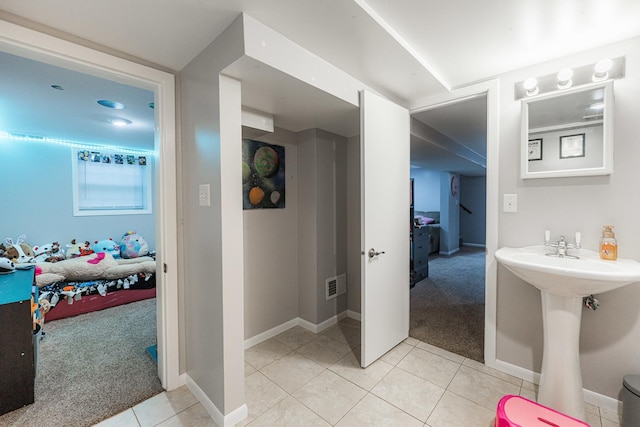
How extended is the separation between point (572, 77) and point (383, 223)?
149cm

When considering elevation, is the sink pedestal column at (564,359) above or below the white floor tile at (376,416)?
above

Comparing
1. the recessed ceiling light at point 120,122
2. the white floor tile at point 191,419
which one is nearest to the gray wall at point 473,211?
the white floor tile at point 191,419

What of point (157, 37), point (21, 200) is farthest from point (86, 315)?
point (157, 37)

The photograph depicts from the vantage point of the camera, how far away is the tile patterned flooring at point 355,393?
1.52 m

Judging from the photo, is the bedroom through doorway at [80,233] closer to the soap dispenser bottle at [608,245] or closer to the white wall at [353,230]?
the white wall at [353,230]

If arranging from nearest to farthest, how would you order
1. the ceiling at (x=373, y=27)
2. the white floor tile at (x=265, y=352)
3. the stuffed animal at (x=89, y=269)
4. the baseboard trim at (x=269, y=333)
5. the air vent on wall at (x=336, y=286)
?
the ceiling at (x=373, y=27) → the white floor tile at (x=265, y=352) → the baseboard trim at (x=269, y=333) → the air vent on wall at (x=336, y=286) → the stuffed animal at (x=89, y=269)

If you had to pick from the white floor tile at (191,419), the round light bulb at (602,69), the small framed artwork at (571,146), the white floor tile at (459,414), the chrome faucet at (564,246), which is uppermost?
the round light bulb at (602,69)

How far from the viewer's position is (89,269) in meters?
3.46

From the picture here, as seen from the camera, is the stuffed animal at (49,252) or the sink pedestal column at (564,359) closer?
the sink pedestal column at (564,359)

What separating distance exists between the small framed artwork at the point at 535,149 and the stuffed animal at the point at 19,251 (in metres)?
5.41

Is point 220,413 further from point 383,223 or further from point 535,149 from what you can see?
point 535,149

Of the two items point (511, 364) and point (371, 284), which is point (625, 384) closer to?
point (511, 364)

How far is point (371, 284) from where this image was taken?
2012 millimetres

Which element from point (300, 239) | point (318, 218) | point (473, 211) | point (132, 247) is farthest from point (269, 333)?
point (473, 211)
